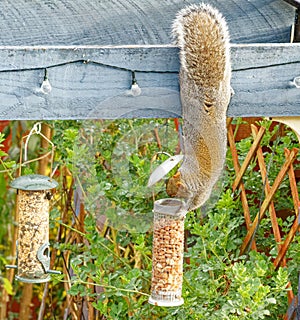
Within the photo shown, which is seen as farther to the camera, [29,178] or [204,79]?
[29,178]

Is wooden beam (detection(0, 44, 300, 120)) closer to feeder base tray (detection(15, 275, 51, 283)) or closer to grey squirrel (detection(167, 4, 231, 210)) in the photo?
grey squirrel (detection(167, 4, 231, 210))

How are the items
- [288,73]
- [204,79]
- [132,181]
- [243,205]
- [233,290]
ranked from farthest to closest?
1. [243,205]
2. [233,290]
3. [132,181]
4. [288,73]
5. [204,79]

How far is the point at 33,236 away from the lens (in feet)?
5.90

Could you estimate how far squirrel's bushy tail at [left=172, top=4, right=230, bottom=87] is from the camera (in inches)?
56.7

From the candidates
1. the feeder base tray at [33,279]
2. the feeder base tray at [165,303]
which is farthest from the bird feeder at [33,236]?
the feeder base tray at [165,303]

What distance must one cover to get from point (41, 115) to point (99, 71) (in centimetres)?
13

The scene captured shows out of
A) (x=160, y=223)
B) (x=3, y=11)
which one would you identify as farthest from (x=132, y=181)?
(x=3, y=11)

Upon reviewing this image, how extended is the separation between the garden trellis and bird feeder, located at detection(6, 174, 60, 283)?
343mm

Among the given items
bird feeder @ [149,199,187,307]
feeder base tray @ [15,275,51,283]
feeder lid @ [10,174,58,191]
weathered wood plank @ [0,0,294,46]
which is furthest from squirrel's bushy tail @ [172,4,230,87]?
feeder base tray @ [15,275,51,283]

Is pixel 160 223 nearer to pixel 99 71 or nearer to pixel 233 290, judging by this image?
pixel 99 71

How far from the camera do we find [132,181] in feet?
5.75

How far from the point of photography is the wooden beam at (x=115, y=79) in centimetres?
145

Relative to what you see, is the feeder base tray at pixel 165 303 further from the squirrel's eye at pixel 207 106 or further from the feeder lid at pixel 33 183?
the squirrel's eye at pixel 207 106

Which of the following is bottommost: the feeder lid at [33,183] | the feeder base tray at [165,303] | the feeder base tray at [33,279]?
the feeder base tray at [165,303]
